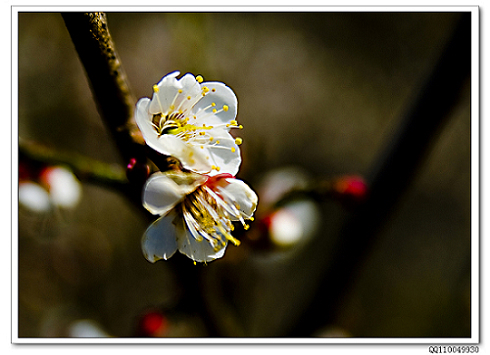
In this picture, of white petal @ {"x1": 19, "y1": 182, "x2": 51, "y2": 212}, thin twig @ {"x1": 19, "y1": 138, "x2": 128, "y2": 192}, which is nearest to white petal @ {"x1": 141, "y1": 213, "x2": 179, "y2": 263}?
thin twig @ {"x1": 19, "y1": 138, "x2": 128, "y2": 192}

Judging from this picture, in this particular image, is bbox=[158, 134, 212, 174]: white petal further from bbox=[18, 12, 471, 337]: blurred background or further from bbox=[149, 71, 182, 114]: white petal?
bbox=[18, 12, 471, 337]: blurred background

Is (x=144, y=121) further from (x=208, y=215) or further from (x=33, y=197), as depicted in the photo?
(x=33, y=197)

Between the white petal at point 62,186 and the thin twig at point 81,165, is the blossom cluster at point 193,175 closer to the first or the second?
the thin twig at point 81,165

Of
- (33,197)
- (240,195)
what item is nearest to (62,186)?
(33,197)
